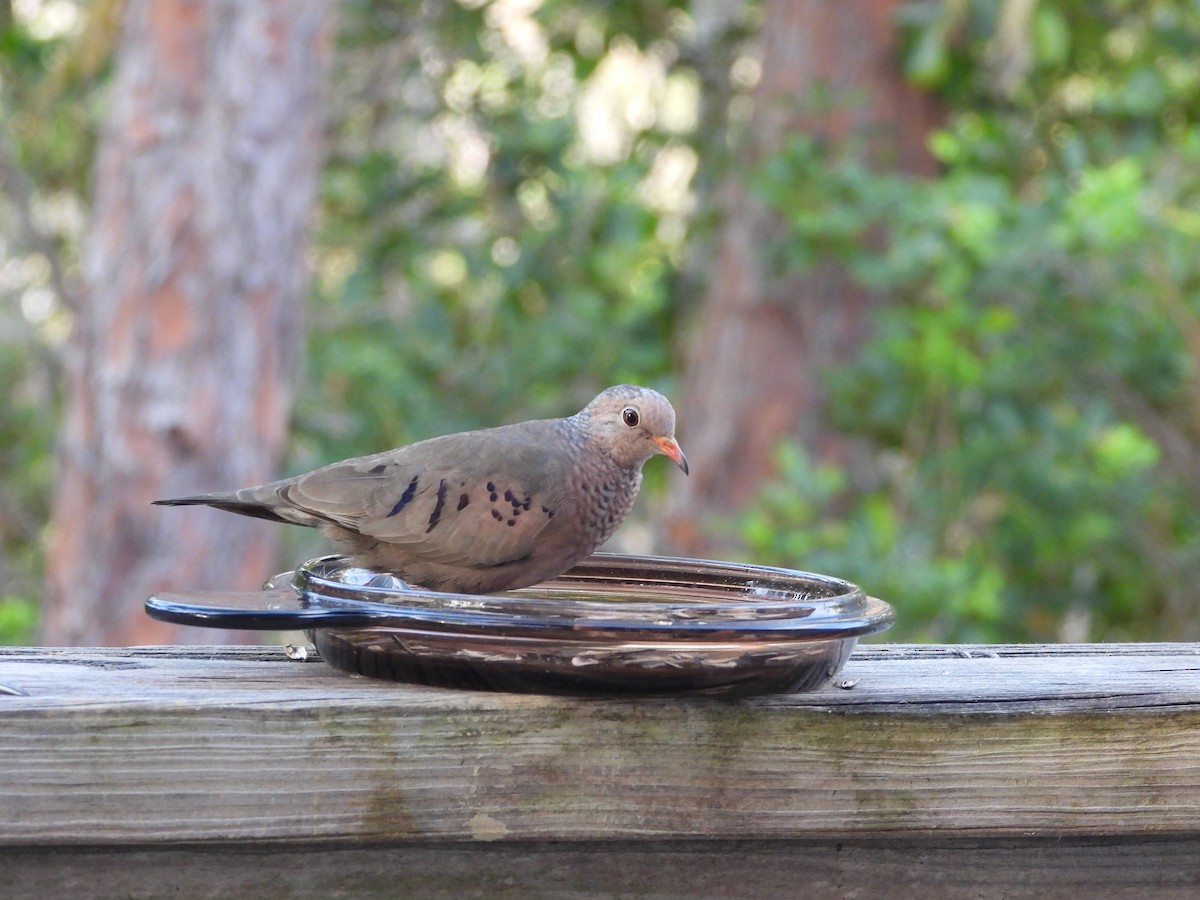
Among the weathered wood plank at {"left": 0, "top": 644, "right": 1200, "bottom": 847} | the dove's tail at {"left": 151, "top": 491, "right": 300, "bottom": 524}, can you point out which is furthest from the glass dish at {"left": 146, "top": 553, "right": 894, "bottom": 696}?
the dove's tail at {"left": 151, "top": 491, "right": 300, "bottom": 524}

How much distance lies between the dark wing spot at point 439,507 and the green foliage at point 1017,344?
298 cm

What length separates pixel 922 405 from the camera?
18.6 feet

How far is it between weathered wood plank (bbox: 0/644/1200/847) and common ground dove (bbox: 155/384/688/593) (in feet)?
1.84

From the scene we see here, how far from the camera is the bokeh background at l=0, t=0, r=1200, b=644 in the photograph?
4.84 meters

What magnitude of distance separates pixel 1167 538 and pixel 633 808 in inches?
209

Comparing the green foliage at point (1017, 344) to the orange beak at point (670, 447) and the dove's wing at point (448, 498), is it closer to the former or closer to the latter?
the orange beak at point (670, 447)

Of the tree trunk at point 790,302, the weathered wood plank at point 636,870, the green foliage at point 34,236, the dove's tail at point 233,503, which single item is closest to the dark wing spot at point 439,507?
the dove's tail at point 233,503

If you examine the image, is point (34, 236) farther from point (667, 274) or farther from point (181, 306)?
point (667, 274)

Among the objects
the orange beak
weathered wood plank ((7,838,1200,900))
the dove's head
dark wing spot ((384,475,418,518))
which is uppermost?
the dove's head

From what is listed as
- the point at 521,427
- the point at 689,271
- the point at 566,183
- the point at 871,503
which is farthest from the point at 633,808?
the point at 689,271

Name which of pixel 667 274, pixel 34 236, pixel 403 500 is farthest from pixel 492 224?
pixel 403 500

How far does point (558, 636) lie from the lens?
4.31 ft

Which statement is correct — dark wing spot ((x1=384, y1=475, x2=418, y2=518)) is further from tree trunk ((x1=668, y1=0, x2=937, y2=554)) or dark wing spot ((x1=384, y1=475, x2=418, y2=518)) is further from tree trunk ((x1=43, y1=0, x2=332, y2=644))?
tree trunk ((x1=668, y1=0, x2=937, y2=554))

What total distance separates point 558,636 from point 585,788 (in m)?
0.14
